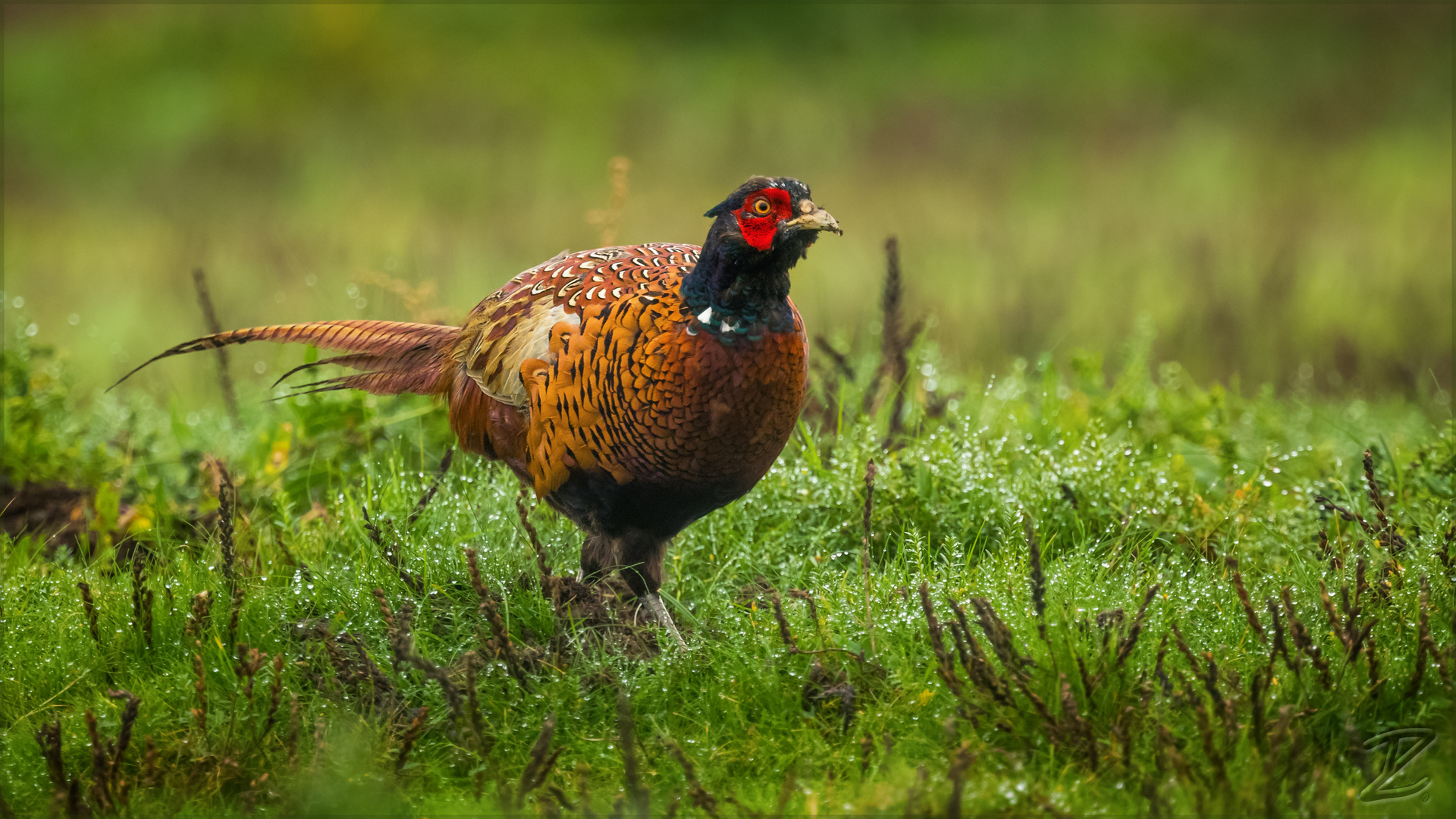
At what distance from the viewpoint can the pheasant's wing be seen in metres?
2.99

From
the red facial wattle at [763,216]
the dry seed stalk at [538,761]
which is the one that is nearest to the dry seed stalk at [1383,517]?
the red facial wattle at [763,216]

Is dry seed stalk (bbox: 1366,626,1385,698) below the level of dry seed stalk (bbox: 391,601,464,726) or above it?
below

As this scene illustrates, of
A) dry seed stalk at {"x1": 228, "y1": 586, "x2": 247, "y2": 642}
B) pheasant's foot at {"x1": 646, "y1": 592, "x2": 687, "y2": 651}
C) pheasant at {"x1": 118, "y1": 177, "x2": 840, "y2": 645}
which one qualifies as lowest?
pheasant's foot at {"x1": 646, "y1": 592, "x2": 687, "y2": 651}

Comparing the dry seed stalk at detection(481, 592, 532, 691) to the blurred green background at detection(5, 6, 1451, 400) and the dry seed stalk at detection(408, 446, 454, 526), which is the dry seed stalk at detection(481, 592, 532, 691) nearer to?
the dry seed stalk at detection(408, 446, 454, 526)

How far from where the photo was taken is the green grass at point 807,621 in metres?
2.33

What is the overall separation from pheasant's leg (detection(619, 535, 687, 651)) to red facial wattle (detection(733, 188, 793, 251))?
925mm

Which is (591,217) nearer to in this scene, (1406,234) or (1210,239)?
(1210,239)

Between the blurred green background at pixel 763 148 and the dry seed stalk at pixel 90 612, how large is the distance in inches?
181

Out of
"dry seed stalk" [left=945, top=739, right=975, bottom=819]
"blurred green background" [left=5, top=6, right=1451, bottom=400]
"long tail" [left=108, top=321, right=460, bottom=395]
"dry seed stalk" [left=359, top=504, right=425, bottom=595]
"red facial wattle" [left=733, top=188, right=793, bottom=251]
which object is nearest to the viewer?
"dry seed stalk" [left=945, top=739, right=975, bottom=819]

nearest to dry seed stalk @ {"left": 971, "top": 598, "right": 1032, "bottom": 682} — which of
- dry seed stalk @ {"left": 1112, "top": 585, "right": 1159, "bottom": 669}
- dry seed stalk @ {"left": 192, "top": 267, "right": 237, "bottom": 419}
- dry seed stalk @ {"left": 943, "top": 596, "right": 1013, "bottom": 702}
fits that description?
dry seed stalk @ {"left": 943, "top": 596, "right": 1013, "bottom": 702}

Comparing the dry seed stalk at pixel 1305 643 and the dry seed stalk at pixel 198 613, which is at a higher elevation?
the dry seed stalk at pixel 198 613

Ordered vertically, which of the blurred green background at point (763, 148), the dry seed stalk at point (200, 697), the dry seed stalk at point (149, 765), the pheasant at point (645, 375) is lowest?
the dry seed stalk at point (149, 765)

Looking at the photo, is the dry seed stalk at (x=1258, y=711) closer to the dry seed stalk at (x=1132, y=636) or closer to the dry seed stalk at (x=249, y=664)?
the dry seed stalk at (x=1132, y=636)

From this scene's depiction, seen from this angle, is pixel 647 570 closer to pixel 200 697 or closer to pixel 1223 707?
pixel 200 697
